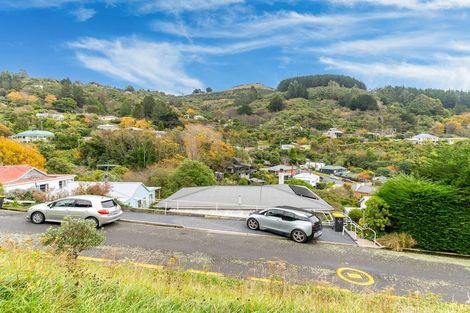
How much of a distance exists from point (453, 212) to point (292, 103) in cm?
10718

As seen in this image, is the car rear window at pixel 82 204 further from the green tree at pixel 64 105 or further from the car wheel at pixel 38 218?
the green tree at pixel 64 105

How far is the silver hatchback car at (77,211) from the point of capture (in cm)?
1166

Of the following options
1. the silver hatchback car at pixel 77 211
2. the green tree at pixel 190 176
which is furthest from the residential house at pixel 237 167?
the silver hatchback car at pixel 77 211

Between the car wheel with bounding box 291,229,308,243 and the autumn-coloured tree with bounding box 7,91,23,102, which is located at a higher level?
the autumn-coloured tree with bounding box 7,91,23,102

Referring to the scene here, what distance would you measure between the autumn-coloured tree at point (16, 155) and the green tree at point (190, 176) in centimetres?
1912

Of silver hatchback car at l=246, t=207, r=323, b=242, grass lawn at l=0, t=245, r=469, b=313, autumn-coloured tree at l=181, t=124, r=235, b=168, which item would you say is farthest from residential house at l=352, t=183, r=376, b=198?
grass lawn at l=0, t=245, r=469, b=313

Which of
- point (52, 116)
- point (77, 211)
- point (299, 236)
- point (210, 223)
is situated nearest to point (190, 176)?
point (210, 223)

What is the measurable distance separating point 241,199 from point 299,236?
23.8 feet

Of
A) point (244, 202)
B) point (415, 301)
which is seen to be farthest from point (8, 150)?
point (415, 301)

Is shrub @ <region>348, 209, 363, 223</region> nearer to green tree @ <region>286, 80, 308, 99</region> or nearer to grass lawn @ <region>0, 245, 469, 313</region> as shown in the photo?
grass lawn @ <region>0, 245, 469, 313</region>

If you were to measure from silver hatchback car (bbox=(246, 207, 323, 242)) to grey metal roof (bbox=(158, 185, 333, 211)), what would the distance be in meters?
4.20

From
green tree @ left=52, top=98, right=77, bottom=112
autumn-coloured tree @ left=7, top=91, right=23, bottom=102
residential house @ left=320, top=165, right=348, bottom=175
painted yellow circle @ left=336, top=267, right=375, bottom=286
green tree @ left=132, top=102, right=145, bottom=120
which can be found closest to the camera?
painted yellow circle @ left=336, top=267, right=375, bottom=286

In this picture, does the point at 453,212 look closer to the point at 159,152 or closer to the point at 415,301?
the point at 415,301

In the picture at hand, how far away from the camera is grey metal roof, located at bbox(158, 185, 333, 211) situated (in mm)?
17188
